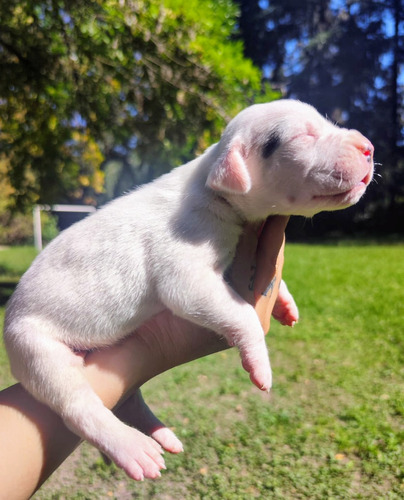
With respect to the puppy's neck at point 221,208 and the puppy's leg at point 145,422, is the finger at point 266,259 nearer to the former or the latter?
the puppy's neck at point 221,208

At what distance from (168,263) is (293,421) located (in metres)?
3.20

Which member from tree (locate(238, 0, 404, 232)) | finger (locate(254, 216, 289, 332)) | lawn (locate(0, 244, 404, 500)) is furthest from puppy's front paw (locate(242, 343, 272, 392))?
tree (locate(238, 0, 404, 232))

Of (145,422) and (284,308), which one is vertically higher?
(284,308)

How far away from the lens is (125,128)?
21.7ft

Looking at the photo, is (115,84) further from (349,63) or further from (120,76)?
(349,63)

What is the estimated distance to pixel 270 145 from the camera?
149 cm

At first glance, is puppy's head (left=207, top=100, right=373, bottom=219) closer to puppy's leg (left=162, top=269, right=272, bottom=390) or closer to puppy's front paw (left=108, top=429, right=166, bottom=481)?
A: puppy's leg (left=162, top=269, right=272, bottom=390)

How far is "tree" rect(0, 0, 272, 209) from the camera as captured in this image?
4.96 meters

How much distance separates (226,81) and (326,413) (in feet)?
11.1

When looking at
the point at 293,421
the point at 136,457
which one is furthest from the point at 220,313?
the point at 293,421

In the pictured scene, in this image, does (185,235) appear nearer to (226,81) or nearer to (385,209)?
(226,81)

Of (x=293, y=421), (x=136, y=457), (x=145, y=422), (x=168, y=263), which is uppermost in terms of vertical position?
(x=168, y=263)

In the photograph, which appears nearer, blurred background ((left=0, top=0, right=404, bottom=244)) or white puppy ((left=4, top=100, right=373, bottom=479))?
white puppy ((left=4, top=100, right=373, bottom=479))

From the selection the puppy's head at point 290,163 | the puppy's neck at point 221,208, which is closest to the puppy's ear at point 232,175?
the puppy's head at point 290,163
